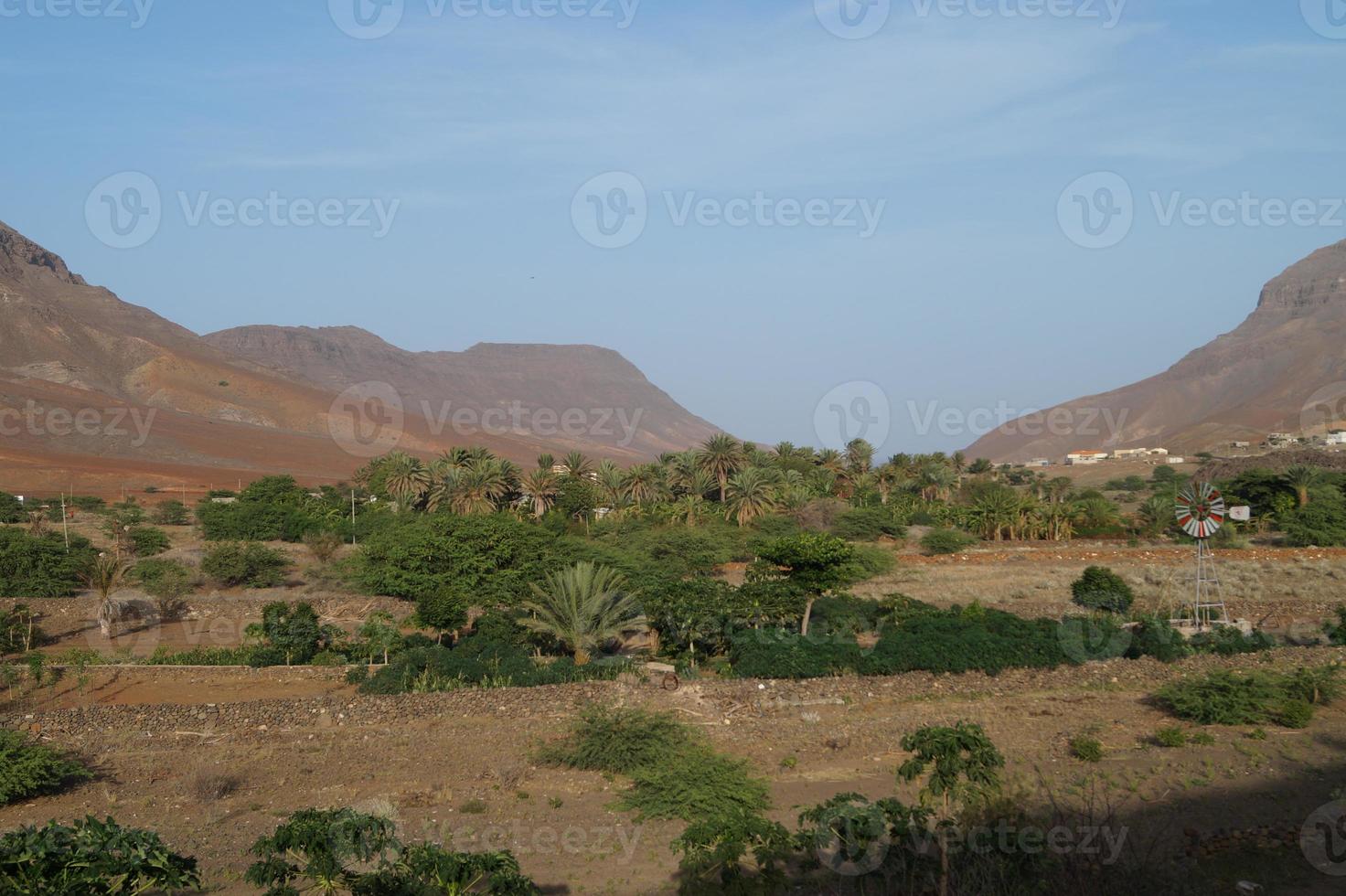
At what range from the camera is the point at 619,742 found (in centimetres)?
1402

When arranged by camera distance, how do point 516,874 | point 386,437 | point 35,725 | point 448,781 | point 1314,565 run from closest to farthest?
1. point 516,874
2. point 448,781
3. point 35,725
4. point 1314,565
5. point 386,437

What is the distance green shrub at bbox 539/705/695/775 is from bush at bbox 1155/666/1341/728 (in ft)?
24.8

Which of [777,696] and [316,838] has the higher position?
[316,838]

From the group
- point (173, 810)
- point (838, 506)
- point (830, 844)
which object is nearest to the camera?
point (830, 844)

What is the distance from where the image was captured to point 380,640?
21.9 m

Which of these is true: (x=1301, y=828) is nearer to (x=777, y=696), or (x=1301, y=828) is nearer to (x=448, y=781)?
(x=777, y=696)

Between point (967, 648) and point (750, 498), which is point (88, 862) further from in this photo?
point (750, 498)

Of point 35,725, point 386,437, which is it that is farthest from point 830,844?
point 386,437

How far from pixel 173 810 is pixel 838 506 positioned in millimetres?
40883

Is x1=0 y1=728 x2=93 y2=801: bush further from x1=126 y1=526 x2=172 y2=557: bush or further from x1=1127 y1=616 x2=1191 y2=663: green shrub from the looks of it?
x1=126 y1=526 x2=172 y2=557: bush

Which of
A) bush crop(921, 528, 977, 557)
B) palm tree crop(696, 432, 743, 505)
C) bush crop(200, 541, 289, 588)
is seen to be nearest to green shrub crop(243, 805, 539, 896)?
bush crop(200, 541, 289, 588)

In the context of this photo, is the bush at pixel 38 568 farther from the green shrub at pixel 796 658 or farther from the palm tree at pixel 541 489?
the palm tree at pixel 541 489

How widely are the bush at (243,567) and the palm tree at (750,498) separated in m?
21.9

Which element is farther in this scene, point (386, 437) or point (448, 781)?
point (386, 437)
